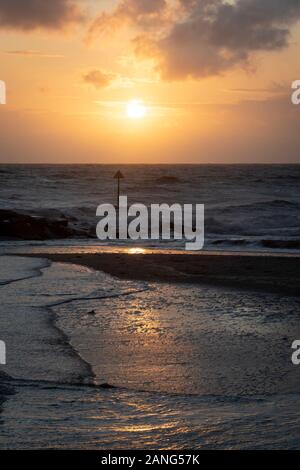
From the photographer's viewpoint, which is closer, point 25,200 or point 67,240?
point 67,240

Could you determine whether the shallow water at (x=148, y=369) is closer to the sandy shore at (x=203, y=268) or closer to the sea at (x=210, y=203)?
the sandy shore at (x=203, y=268)

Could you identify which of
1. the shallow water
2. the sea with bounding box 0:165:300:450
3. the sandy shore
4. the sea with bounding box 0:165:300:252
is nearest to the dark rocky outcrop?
the sea with bounding box 0:165:300:252

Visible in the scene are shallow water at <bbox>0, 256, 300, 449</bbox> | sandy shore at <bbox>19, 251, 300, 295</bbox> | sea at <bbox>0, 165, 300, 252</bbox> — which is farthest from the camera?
sea at <bbox>0, 165, 300, 252</bbox>

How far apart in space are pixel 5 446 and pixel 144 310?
6.18 metres

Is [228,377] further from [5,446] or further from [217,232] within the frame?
[217,232]

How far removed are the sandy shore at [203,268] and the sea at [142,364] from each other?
2.74ft

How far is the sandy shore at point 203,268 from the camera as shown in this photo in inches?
570

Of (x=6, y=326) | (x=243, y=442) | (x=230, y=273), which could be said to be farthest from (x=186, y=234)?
(x=243, y=442)

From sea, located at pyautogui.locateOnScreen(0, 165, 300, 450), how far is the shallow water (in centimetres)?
1

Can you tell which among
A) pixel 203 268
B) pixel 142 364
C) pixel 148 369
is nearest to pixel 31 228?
pixel 203 268

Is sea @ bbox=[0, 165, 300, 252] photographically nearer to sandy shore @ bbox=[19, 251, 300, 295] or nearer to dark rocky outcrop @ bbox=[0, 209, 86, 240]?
dark rocky outcrop @ bbox=[0, 209, 86, 240]

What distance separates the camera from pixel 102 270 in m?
16.0

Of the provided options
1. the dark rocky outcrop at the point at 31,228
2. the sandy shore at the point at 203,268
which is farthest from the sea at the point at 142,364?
the dark rocky outcrop at the point at 31,228

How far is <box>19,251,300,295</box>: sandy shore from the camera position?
14.5 meters
